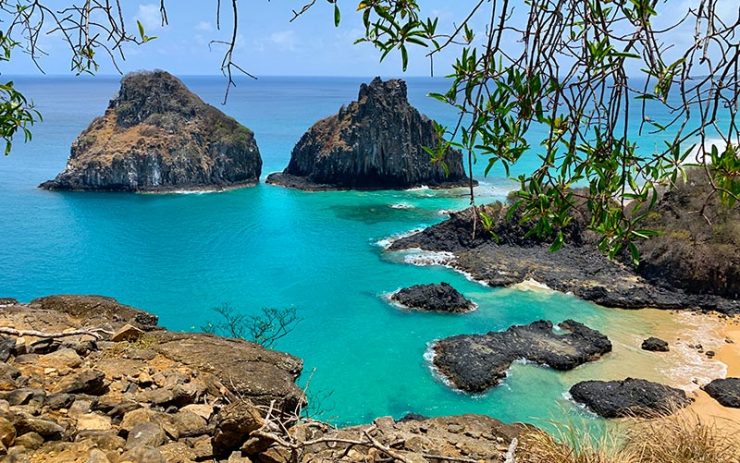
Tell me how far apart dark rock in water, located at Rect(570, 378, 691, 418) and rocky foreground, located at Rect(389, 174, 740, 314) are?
977 centimetres

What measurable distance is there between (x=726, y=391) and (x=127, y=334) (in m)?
19.8

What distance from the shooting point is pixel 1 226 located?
39.7 meters

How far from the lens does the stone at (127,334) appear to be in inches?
271

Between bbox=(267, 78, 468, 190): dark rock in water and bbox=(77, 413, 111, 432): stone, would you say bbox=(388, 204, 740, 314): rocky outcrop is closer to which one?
bbox=(267, 78, 468, 190): dark rock in water

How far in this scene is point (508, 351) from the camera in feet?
70.2

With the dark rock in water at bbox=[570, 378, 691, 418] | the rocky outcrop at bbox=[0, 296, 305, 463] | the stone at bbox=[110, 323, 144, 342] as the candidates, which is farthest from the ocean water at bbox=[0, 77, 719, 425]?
the stone at bbox=[110, 323, 144, 342]

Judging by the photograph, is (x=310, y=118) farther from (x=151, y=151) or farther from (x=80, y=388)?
(x=80, y=388)

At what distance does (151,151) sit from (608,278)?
47196 millimetres

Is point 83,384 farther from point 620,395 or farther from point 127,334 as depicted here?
point 620,395

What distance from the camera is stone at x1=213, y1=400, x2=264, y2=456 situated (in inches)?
152

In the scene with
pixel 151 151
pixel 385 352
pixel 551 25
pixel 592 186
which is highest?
pixel 551 25

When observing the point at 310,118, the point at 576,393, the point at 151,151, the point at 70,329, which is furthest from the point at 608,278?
the point at 310,118

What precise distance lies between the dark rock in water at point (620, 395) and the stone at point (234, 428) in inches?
641

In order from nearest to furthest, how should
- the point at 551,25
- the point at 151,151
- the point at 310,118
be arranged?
the point at 551,25
the point at 151,151
the point at 310,118
